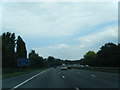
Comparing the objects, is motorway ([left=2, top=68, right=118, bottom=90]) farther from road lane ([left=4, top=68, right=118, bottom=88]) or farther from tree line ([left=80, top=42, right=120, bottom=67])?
tree line ([left=80, top=42, right=120, bottom=67])

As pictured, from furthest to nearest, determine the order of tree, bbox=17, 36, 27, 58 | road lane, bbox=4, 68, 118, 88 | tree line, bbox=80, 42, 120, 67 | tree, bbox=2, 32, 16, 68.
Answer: tree, bbox=17, 36, 27, 58, tree line, bbox=80, 42, 120, 67, tree, bbox=2, 32, 16, 68, road lane, bbox=4, 68, 118, 88

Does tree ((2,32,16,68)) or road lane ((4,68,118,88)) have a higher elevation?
tree ((2,32,16,68))

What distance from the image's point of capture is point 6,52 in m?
85.6

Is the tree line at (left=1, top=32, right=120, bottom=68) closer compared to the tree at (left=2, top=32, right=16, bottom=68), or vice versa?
the tree at (left=2, top=32, right=16, bottom=68)

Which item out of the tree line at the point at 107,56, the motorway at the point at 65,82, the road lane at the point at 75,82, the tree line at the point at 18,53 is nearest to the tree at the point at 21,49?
the tree line at the point at 18,53

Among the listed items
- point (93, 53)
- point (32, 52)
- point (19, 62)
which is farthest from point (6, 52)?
point (93, 53)

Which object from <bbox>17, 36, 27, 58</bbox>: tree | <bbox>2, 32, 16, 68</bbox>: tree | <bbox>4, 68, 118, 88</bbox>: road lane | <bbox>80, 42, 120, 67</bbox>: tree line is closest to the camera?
<bbox>4, 68, 118, 88</bbox>: road lane

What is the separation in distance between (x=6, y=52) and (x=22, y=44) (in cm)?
2723

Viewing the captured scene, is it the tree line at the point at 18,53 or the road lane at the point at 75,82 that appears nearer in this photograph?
the road lane at the point at 75,82

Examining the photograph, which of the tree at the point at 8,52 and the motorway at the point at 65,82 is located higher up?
the tree at the point at 8,52

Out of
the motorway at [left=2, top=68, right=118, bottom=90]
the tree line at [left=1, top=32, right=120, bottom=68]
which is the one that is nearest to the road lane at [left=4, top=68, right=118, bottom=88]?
the motorway at [left=2, top=68, right=118, bottom=90]

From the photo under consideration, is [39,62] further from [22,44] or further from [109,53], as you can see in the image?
[109,53]

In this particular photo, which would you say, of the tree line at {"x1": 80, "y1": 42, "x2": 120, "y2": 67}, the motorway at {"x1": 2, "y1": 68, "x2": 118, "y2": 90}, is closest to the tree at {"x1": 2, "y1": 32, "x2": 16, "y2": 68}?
the tree line at {"x1": 80, "y1": 42, "x2": 120, "y2": 67}

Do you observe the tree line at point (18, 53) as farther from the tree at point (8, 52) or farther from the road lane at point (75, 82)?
the road lane at point (75, 82)
